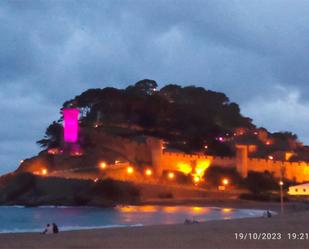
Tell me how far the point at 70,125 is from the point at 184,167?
1334 centimetres

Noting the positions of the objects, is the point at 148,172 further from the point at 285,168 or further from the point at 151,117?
the point at 151,117

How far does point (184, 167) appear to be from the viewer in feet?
188

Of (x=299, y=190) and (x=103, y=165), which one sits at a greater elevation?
(x=103, y=165)

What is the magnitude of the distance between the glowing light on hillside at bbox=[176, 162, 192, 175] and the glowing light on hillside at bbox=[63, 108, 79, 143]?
11451 millimetres

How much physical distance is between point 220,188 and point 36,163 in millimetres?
18891

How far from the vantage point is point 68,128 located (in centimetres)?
6259

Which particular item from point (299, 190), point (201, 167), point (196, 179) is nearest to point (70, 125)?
point (201, 167)

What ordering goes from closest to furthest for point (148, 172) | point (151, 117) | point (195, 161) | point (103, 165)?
point (148, 172) → point (103, 165) → point (195, 161) → point (151, 117)

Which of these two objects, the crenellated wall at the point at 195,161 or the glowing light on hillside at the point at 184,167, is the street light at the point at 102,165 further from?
the glowing light on hillside at the point at 184,167

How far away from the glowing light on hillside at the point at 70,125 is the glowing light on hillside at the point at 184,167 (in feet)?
37.6

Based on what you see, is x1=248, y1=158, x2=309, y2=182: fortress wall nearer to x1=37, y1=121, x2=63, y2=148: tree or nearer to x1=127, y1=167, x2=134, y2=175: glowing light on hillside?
x1=127, y1=167, x2=134, y2=175: glowing light on hillside

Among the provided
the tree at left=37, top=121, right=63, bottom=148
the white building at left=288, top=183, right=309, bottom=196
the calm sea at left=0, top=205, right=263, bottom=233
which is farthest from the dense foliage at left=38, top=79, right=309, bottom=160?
the calm sea at left=0, top=205, right=263, bottom=233

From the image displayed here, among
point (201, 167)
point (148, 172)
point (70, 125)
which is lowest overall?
point (148, 172)

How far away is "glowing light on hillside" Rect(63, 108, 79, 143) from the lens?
6194 cm
